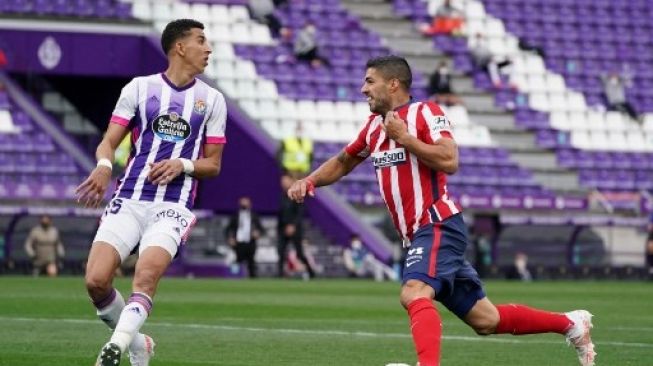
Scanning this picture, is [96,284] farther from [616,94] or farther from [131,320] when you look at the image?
[616,94]

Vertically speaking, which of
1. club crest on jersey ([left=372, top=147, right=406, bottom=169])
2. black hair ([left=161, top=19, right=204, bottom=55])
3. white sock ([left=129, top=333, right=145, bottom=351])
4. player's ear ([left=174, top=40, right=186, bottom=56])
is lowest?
white sock ([left=129, top=333, right=145, bottom=351])

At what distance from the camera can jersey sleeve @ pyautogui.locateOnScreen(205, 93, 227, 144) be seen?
10359 mm

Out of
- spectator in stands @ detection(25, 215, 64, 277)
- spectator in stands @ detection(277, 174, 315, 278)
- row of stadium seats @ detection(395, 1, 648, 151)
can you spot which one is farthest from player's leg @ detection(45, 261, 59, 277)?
row of stadium seats @ detection(395, 1, 648, 151)

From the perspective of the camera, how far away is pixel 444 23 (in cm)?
3903

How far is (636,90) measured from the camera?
133ft

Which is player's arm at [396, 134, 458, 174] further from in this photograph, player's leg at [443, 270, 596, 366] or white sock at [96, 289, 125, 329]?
white sock at [96, 289, 125, 329]

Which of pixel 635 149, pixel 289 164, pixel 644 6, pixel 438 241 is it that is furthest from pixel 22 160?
pixel 438 241

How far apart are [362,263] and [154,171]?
70.4 ft

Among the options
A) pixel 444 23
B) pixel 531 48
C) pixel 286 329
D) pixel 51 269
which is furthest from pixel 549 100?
pixel 286 329

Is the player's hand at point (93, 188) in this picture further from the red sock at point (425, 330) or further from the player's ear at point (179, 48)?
the red sock at point (425, 330)

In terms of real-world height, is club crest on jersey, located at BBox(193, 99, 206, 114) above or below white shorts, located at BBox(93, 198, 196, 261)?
above

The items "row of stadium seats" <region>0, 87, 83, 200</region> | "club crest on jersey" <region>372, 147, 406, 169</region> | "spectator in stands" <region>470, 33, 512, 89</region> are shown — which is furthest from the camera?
"spectator in stands" <region>470, 33, 512, 89</region>

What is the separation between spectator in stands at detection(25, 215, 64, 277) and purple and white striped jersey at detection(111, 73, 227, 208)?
1841cm

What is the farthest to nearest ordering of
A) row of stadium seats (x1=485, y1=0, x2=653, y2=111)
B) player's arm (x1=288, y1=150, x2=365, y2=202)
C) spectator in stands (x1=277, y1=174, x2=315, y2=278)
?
row of stadium seats (x1=485, y1=0, x2=653, y2=111) → spectator in stands (x1=277, y1=174, x2=315, y2=278) → player's arm (x1=288, y1=150, x2=365, y2=202)
